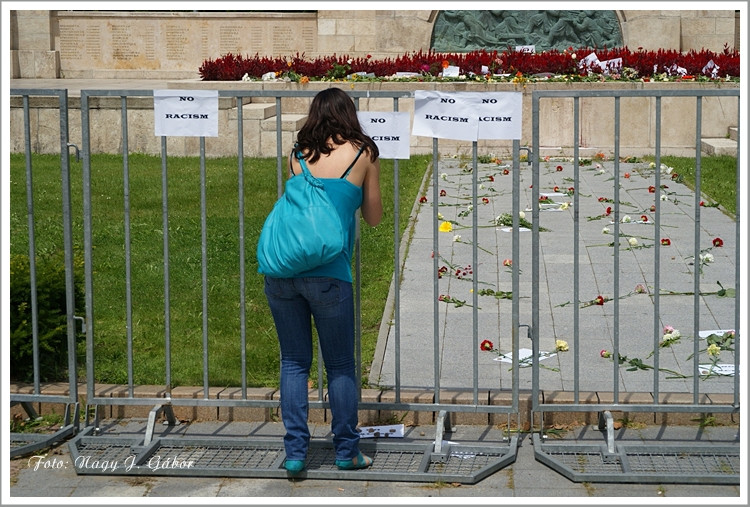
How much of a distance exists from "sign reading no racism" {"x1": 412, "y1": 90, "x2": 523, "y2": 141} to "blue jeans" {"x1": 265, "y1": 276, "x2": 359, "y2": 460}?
37.4 inches

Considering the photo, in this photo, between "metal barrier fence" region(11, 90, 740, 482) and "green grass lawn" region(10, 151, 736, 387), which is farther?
"green grass lawn" region(10, 151, 736, 387)

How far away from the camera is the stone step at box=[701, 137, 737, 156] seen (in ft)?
52.8

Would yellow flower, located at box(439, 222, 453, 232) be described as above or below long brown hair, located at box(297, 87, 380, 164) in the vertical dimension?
below

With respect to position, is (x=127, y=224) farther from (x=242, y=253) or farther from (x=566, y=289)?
(x=566, y=289)

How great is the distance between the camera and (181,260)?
29.9ft

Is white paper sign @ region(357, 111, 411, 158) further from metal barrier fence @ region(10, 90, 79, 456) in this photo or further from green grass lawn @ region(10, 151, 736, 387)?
metal barrier fence @ region(10, 90, 79, 456)

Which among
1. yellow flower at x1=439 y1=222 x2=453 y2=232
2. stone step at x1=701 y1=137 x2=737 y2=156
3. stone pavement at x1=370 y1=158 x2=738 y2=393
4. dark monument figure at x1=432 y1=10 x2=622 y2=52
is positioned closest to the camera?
stone pavement at x1=370 y1=158 x2=738 y2=393

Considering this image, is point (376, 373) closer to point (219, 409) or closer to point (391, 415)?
point (391, 415)

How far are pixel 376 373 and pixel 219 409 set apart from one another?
953 mm

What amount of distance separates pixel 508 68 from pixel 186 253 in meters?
10.3

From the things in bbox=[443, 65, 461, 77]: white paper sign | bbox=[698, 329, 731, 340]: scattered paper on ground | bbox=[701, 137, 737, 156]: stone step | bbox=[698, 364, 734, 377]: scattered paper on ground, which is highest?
bbox=[443, 65, 461, 77]: white paper sign

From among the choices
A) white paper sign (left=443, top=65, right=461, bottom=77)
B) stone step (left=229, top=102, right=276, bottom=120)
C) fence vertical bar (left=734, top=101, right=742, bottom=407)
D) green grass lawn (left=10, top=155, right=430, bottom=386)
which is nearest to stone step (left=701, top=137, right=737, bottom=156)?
white paper sign (left=443, top=65, right=461, bottom=77)

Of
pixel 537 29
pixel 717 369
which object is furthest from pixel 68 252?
pixel 537 29

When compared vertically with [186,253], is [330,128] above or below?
above
